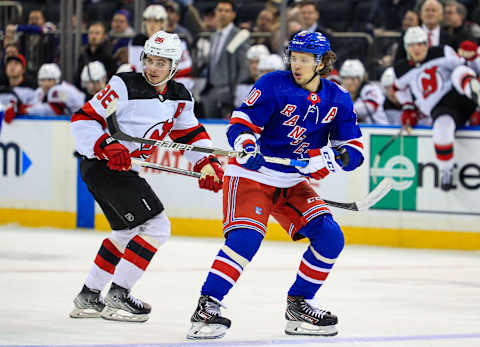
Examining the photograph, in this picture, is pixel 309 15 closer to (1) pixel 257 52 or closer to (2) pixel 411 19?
(1) pixel 257 52

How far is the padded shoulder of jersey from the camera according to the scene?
5.18 m

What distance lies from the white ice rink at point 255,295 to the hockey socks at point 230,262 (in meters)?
0.22

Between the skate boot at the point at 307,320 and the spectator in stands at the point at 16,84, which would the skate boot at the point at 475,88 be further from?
the spectator in stands at the point at 16,84

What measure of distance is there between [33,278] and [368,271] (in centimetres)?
229

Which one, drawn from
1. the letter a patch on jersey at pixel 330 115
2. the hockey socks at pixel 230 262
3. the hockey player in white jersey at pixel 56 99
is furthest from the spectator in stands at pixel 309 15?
the hockey socks at pixel 230 262

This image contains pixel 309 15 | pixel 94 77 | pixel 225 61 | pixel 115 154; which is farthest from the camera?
pixel 94 77

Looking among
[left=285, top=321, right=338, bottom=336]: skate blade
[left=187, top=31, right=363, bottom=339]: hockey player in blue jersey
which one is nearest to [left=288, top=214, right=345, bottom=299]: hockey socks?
[left=187, top=31, right=363, bottom=339]: hockey player in blue jersey

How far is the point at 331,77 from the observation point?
9.64 metres

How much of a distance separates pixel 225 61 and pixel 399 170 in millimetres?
2043

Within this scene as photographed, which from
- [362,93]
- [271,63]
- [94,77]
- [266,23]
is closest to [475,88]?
[362,93]

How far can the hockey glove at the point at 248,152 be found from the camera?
4.67 metres

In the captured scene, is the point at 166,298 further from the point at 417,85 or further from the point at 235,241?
the point at 417,85

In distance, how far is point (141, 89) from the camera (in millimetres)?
5195

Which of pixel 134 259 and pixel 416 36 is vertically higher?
pixel 416 36
